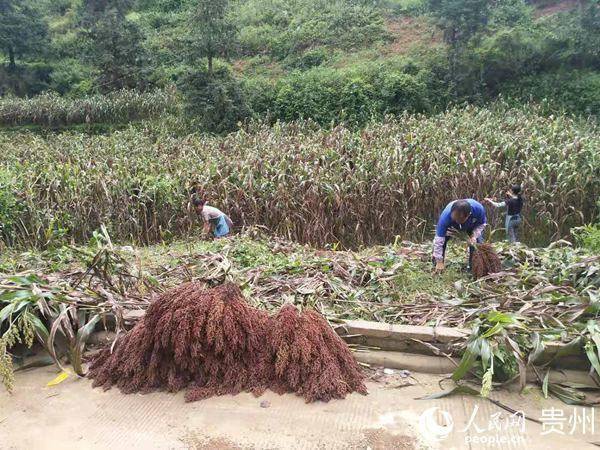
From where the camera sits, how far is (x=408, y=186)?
24.4ft

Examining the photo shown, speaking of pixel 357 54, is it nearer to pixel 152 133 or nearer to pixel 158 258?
pixel 152 133

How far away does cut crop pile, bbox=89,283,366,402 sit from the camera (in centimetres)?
298

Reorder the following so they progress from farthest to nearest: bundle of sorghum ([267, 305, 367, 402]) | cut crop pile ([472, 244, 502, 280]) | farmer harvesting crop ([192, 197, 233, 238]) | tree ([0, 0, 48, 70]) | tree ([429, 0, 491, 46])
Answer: tree ([0, 0, 48, 70])
tree ([429, 0, 491, 46])
farmer harvesting crop ([192, 197, 233, 238])
cut crop pile ([472, 244, 502, 280])
bundle of sorghum ([267, 305, 367, 402])

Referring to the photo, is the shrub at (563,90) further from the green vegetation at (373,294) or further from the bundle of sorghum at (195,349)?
the bundle of sorghum at (195,349)

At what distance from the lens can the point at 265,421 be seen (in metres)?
2.79

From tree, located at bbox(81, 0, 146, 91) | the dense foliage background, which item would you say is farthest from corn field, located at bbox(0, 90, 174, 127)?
tree, located at bbox(81, 0, 146, 91)

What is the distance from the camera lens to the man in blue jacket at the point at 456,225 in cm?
455

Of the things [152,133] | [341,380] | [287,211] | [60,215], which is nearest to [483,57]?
[152,133]

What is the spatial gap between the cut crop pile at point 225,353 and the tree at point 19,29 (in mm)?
24546

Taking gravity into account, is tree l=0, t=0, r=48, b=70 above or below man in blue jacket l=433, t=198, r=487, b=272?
above

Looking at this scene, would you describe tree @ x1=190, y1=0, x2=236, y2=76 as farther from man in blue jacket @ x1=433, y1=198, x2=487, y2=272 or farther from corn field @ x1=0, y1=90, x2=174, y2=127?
man in blue jacket @ x1=433, y1=198, x2=487, y2=272

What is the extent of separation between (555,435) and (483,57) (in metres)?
16.2

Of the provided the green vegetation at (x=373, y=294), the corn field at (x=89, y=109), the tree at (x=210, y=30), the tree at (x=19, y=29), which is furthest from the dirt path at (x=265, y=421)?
the tree at (x=19, y=29)

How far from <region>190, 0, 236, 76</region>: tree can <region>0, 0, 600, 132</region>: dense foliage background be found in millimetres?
31
